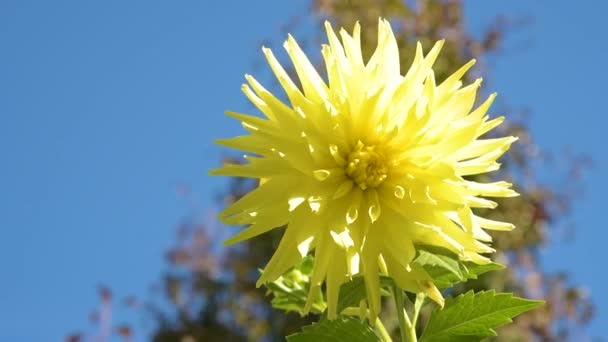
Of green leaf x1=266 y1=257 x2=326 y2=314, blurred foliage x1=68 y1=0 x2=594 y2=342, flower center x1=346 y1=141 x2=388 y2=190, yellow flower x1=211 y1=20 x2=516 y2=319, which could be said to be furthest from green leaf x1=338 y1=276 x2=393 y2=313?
blurred foliage x1=68 y1=0 x2=594 y2=342

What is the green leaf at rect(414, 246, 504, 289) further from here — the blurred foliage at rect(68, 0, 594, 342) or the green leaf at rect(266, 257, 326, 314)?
the blurred foliage at rect(68, 0, 594, 342)

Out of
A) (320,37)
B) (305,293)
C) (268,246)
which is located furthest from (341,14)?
(305,293)

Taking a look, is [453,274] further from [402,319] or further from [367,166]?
[367,166]

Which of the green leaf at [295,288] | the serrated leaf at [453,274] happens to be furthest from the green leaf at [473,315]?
the green leaf at [295,288]

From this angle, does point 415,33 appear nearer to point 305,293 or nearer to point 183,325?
point 183,325

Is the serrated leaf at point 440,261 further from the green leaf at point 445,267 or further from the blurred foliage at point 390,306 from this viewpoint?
the blurred foliage at point 390,306
